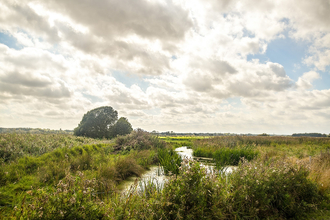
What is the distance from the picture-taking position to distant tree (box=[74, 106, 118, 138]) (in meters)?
31.8

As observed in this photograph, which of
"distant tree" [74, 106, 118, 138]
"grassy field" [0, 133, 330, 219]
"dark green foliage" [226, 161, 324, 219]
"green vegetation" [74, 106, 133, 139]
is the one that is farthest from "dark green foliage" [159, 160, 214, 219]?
"distant tree" [74, 106, 118, 138]

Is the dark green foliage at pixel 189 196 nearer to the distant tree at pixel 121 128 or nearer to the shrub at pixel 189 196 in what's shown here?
the shrub at pixel 189 196

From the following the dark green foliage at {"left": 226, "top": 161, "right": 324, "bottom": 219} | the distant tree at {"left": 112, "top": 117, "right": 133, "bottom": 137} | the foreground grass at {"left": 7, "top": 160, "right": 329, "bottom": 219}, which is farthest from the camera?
the distant tree at {"left": 112, "top": 117, "right": 133, "bottom": 137}

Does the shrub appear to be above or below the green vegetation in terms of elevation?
below

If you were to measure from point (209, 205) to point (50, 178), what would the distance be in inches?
190

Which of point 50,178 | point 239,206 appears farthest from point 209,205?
point 50,178

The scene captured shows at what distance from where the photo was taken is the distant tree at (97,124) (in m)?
31.8

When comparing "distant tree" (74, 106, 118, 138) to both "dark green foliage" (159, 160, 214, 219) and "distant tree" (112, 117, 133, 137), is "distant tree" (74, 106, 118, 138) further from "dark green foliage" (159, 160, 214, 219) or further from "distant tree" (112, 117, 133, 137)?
"dark green foliage" (159, 160, 214, 219)

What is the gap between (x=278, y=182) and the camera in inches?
190

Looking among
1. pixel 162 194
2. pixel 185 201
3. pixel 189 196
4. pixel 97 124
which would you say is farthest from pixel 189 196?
pixel 97 124

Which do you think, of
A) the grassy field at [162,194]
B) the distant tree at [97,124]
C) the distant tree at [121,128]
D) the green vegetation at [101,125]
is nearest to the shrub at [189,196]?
the grassy field at [162,194]

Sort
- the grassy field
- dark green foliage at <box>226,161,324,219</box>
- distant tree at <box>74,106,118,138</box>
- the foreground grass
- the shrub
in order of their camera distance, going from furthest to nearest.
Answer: distant tree at <box>74,106,118,138</box> → dark green foliage at <box>226,161,324,219</box> → the shrub → the grassy field → the foreground grass

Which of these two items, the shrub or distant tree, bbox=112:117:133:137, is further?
distant tree, bbox=112:117:133:137

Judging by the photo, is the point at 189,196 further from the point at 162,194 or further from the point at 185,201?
the point at 162,194
